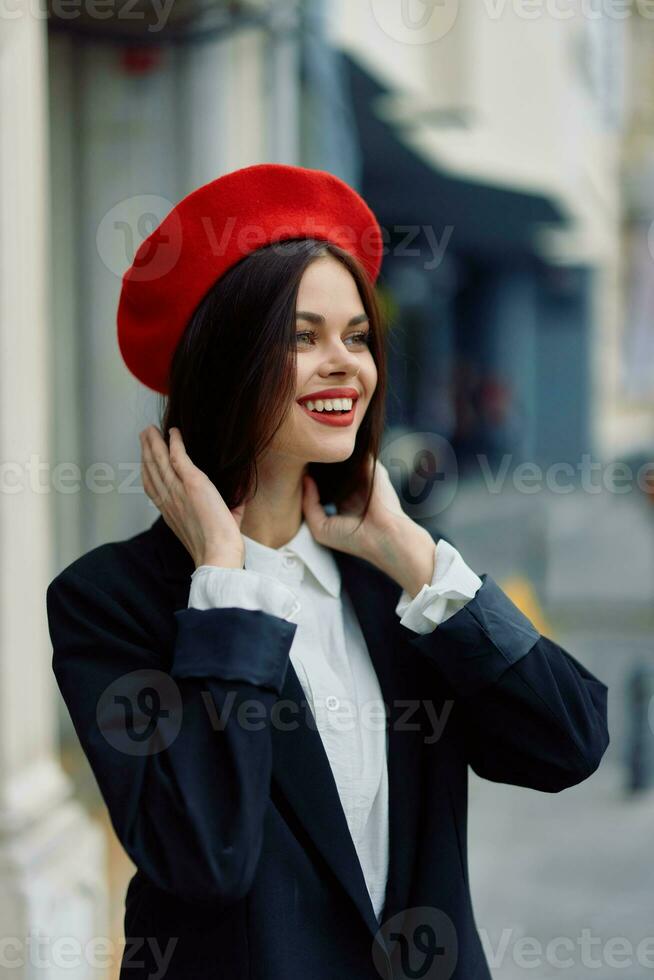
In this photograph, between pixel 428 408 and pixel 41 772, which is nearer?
pixel 41 772

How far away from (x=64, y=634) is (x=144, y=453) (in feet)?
0.99

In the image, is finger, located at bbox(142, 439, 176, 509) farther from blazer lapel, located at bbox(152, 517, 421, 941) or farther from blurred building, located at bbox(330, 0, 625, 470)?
blurred building, located at bbox(330, 0, 625, 470)

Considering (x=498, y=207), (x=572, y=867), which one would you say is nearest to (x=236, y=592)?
(x=572, y=867)

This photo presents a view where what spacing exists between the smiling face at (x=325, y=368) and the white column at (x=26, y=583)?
62.8 inches

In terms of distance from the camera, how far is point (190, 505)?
144cm

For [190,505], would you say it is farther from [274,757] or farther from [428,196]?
[428,196]

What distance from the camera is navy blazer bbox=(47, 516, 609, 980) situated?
1252 millimetres

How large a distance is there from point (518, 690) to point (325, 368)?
516 millimetres

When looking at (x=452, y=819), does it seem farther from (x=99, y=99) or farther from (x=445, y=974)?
(x=99, y=99)

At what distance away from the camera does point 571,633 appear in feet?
24.4

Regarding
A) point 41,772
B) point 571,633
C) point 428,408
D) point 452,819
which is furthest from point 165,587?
point 428,408

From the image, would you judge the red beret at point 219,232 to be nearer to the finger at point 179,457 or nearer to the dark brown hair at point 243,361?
the dark brown hair at point 243,361

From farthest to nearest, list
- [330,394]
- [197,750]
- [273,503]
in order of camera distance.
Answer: [273,503]
[330,394]
[197,750]

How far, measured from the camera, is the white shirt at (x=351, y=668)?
148 centimetres
